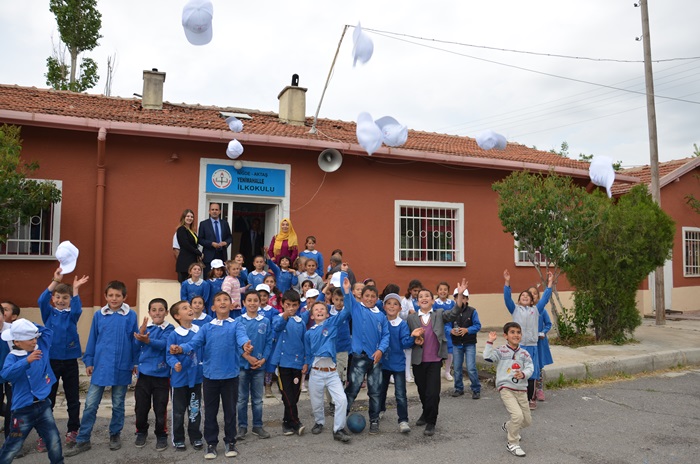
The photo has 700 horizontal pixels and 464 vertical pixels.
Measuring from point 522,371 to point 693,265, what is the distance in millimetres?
14395

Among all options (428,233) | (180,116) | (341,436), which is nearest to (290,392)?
(341,436)

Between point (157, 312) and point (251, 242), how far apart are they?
573 centimetres

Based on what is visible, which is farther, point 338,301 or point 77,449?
point 338,301

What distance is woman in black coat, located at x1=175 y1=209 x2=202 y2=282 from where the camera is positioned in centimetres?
838

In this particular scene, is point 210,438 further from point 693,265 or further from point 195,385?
point 693,265

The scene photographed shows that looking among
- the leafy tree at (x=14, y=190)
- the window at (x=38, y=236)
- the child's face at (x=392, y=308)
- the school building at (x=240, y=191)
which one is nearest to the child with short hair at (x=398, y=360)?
the child's face at (x=392, y=308)

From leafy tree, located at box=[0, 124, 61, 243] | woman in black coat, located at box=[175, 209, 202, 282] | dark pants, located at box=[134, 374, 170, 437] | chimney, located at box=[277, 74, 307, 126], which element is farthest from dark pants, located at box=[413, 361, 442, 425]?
chimney, located at box=[277, 74, 307, 126]

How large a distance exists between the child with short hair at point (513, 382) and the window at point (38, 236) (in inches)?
272

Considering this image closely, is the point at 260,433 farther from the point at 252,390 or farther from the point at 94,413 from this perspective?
the point at 94,413

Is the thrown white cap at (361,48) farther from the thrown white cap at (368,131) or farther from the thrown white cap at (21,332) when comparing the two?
the thrown white cap at (21,332)

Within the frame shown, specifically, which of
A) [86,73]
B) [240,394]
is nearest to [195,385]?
[240,394]

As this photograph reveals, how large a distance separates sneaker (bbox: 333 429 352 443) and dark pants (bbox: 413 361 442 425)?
2.66ft

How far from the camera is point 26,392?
414 cm

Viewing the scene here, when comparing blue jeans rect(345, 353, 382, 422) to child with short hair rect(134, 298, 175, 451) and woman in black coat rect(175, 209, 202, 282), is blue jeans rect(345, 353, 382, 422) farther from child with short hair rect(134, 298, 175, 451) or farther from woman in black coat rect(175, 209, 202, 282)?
woman in black coat rect(175, 209, 202, 282)
